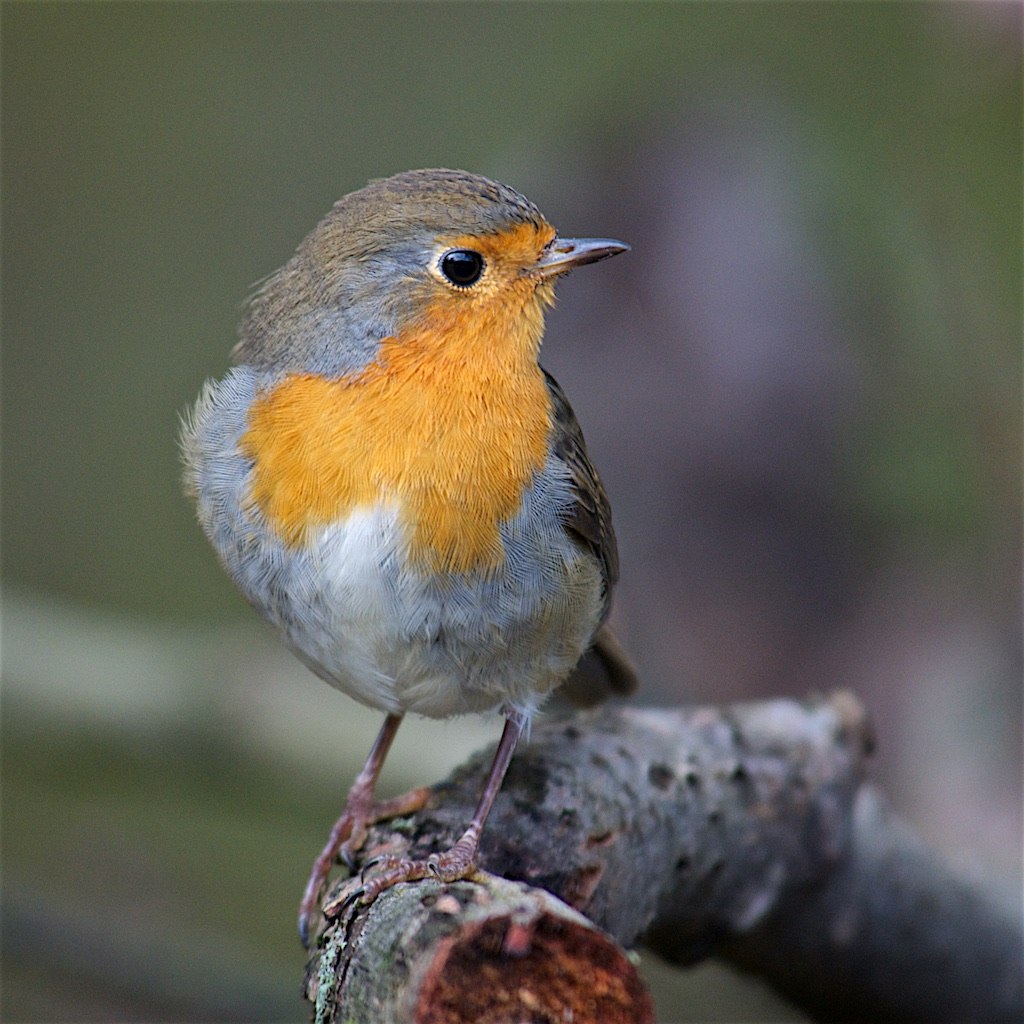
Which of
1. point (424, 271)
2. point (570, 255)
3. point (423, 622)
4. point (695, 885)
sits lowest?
point (695, 885)

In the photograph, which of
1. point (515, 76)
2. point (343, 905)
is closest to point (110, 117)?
point (515, 76)

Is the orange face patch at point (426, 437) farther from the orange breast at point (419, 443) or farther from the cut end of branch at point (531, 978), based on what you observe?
the cut end of branch at point (531, 978)

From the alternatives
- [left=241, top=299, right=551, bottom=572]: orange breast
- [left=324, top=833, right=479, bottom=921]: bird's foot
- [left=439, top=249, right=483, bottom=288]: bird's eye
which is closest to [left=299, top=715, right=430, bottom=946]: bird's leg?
[left=324, top=833, right=479, bottom=921]: bird's foot

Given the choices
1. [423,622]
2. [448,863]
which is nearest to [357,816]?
[423,622]

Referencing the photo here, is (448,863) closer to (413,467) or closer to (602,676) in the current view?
(413,467)

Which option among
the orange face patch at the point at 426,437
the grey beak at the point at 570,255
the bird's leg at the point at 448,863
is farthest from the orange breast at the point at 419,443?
the bird's leg at the point at 448,863

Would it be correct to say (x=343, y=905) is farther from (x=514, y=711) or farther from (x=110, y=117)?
(x=110, y=117)
